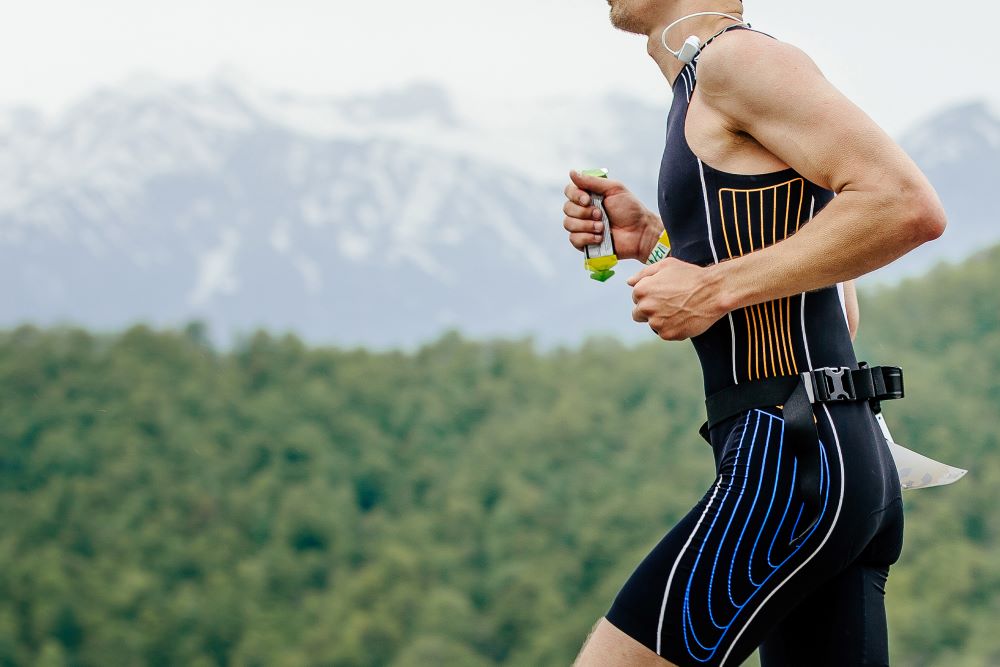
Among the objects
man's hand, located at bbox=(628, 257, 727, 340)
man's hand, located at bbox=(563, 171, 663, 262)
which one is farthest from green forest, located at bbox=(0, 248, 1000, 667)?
man's hand, located at bbox=(628, 257, 727, 340)

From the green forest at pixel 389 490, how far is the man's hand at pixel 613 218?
1857cm

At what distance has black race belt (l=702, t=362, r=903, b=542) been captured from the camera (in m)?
1.55

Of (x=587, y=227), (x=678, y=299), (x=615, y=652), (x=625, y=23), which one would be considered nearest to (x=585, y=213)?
→ (x=587, y=227)

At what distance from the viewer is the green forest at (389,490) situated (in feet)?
69.7

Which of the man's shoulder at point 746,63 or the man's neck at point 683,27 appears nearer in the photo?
the man's shoulder at point 746,63

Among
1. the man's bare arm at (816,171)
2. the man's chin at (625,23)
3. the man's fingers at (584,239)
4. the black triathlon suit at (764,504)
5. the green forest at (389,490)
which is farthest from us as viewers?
the green forest at (389,490)

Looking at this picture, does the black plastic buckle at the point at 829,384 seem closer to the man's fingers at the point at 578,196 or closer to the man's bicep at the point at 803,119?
the man's bicep at the point at 803,119

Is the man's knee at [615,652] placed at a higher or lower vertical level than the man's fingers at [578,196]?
lower

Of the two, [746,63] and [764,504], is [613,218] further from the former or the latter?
[764,504]

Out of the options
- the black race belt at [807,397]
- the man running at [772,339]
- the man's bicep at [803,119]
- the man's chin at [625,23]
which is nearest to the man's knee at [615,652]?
the man running at [772,339]

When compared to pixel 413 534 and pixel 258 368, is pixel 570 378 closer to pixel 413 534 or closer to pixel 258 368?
pixel 413 534

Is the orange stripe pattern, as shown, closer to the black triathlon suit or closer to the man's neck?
the black triathlon suit

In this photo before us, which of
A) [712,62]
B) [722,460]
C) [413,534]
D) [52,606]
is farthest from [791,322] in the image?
[413,534]

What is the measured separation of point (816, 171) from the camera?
1495 mm
